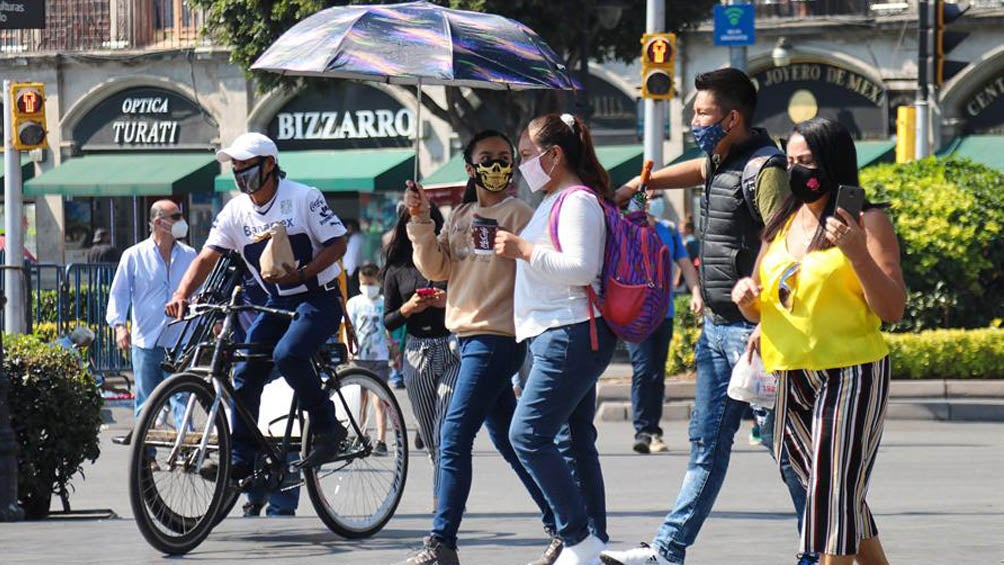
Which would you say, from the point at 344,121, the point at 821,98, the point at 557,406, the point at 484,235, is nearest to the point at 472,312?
the point at 484,235

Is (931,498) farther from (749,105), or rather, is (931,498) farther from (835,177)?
(835,177)

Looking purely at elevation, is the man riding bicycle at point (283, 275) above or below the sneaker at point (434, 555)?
above

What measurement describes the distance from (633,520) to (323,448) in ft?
5.34

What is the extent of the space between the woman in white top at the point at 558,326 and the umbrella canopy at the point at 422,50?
1182 mm

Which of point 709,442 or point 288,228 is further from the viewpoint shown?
point 288,228

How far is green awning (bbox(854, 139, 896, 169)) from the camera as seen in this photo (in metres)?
28.6

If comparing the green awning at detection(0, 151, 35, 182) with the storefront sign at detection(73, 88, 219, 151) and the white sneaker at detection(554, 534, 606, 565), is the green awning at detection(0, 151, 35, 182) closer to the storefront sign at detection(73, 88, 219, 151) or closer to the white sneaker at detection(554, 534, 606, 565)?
the storefront sign at detection(73, 88, 219, 151)

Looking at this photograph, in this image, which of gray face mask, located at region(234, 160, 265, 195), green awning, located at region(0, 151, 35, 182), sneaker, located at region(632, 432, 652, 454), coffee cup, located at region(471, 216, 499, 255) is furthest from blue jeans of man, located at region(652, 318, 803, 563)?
green awning, located at region(0, 151, 35, 182)

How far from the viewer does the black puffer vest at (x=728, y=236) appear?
677cm

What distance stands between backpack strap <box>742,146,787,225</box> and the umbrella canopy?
161cm

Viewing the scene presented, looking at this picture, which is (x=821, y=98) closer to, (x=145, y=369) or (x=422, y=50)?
(x=145, y=369)

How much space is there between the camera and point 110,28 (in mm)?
36656

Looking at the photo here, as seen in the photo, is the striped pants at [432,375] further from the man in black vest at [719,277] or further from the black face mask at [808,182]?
the black face mask at [808,182]

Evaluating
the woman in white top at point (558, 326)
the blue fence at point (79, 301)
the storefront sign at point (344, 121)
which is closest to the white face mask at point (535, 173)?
the woman in white top at point (558, 326)
